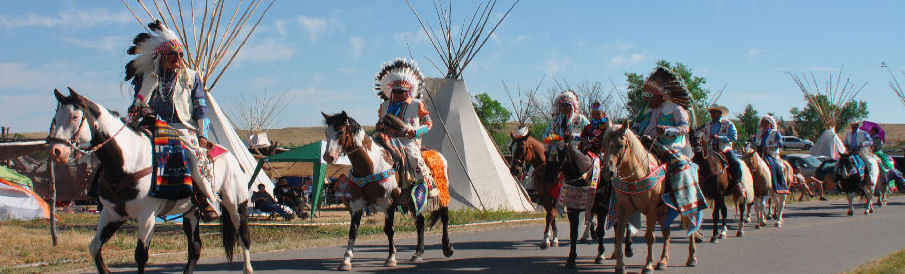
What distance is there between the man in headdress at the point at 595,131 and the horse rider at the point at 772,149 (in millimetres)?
6351

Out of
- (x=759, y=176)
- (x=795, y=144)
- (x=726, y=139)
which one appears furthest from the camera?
(x=795, y=144)

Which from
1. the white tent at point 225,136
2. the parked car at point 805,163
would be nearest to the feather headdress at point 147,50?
the white tent at point 225,136

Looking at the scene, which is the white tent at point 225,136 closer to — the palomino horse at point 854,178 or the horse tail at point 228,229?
the horse tail at point 228,229

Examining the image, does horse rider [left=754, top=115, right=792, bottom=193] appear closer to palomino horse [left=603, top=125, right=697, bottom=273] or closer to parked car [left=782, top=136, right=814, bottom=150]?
palomino horse [left=603, top=125, right=697, bottom=273]

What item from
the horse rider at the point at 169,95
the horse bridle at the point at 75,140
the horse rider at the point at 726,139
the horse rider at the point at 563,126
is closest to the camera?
→ the horse bridle at the point at 75,140

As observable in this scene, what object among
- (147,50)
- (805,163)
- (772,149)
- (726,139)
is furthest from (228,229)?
(805,163)

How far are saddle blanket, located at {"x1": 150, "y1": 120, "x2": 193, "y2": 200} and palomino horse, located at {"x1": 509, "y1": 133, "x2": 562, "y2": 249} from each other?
4449 mm

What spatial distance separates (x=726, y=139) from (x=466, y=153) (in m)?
6.75

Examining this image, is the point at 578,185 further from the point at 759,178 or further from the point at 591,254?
the point at 759,178

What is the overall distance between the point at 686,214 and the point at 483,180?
375 inches

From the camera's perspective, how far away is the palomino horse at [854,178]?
58.4 feet

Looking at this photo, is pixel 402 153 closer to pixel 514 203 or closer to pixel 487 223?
pixel 487 223

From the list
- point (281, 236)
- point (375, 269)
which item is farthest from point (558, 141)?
point (281, 236)

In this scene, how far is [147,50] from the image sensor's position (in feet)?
20.9
